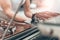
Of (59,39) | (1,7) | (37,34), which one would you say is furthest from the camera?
(1,7)

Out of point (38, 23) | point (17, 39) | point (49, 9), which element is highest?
point (49, 9)

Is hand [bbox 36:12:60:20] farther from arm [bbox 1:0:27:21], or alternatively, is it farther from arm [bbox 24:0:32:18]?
arm [bbox 1:0:27:21]

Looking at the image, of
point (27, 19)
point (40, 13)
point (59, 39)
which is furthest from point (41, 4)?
point (59, 39)

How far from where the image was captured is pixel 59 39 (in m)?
1.20

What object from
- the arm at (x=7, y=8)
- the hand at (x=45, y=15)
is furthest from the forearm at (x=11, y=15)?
the hand at (x=45, y=15)

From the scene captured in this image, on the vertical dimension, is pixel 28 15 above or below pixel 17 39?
above

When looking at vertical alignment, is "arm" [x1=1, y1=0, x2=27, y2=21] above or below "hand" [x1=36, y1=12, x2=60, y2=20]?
above

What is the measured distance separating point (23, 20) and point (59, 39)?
379mm

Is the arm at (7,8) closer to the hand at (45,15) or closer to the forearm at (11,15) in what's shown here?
the forearm at (11,15)

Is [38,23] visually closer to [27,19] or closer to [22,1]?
[27,19]

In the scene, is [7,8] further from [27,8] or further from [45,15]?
[45,15]

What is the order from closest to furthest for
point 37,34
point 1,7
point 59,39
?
1. point 59,39
2. point 37,34
3. point 1,7

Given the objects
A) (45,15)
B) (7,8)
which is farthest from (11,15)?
(45,15)

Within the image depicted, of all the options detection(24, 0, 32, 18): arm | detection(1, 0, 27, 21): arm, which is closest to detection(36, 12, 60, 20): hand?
detection(24, 0, 32, 18): arm
